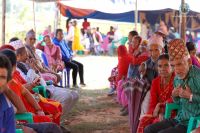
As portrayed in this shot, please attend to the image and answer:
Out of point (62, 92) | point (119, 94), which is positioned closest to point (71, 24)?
point (119, 94)

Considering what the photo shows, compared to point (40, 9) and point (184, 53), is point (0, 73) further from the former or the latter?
point (40, 9)

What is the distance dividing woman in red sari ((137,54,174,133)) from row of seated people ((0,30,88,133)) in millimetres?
925

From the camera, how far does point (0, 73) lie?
2695 millimetres

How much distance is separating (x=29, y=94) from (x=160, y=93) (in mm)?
1351

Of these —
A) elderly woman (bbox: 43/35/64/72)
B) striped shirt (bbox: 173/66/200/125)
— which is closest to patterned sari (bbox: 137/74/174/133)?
striped shirt (bbox: 173/66/200/125)

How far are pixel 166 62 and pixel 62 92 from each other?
1.90m

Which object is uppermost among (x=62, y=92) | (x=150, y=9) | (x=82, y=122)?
(x=150, y=9)

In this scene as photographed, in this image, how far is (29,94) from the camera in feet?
13.6

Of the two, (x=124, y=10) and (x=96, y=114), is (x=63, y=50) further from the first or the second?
(x=124, y=10)

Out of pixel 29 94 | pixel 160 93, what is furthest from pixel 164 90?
pixel 29 94

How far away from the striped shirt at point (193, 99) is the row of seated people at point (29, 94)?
1120mm

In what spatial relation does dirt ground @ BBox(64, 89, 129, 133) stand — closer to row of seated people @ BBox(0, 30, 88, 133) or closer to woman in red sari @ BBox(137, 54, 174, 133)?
row of seated people @ BBox(0, 30, 88, 133)

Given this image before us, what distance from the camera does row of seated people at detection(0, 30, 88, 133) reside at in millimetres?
2823

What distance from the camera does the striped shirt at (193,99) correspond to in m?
3.47
